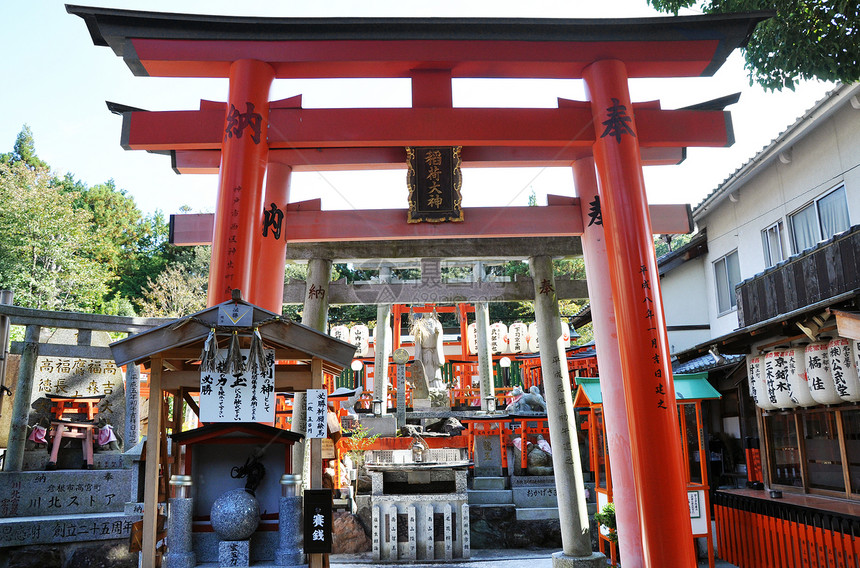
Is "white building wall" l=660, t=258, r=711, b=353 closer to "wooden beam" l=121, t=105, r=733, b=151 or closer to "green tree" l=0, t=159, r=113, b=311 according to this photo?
"wooden beam" l=121, t=105, r=733, b=151

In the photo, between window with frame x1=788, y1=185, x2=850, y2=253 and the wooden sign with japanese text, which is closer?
the wooden sign with japanese text

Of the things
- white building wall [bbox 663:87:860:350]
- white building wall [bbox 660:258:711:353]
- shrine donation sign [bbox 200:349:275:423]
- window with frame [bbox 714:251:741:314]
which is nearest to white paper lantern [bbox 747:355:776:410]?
white building wall [bbox 663:87:860:350]

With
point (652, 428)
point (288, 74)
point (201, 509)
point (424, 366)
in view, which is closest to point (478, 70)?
point (288, 74)

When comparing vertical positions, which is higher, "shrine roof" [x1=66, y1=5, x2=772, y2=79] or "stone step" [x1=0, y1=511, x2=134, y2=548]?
"shrine roof" [x1=66, y1=5, x2=772, y2=79]

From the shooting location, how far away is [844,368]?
26.9ft

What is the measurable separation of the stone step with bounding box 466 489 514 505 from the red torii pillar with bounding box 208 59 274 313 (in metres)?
8.23

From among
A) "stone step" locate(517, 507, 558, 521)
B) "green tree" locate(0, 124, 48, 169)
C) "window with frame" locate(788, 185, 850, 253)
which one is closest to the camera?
"window with frame" locate(788, 185, 850, 253)

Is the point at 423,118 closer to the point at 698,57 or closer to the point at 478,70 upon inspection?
the point at 478,70

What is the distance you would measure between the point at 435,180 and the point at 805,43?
5331 millimetres

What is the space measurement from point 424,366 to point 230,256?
15048mm

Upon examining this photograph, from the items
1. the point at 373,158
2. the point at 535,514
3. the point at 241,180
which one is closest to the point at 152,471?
the point at 241,180

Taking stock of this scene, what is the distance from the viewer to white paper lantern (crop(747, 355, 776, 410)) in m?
10.1

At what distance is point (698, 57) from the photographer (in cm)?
825

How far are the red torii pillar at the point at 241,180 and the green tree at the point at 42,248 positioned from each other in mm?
22638
